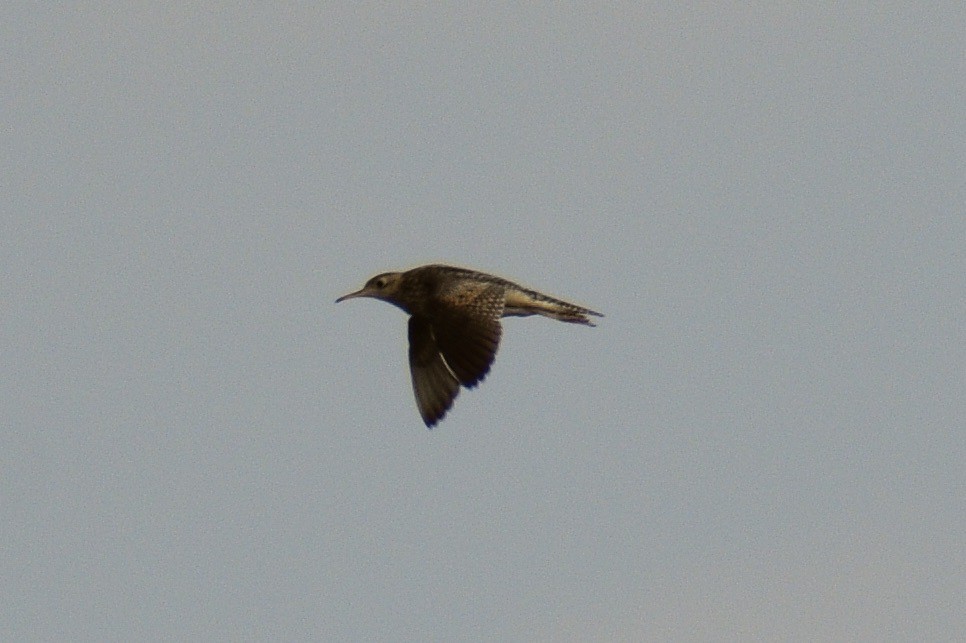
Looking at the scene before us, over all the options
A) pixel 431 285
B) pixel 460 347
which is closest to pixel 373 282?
pixel 431 285

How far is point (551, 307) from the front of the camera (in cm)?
3184

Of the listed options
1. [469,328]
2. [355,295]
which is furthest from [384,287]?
[469,328]

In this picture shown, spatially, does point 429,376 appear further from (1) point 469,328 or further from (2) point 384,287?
(1) point 469,328

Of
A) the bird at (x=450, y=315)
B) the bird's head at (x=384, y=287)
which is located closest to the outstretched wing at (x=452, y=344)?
the bird at (x=450, y=315)

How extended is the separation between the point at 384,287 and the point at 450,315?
2.62 m

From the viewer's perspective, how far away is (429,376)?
3130 centimetres

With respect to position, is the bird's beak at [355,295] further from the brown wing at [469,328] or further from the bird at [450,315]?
the brown wing at [469,328]

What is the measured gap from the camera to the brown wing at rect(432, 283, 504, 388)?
94.0 feet

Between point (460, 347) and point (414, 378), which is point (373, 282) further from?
point (460, 347)

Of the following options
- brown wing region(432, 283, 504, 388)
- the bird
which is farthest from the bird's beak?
brown wing region(432, 283, 504, 388)

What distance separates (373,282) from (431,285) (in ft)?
4.65

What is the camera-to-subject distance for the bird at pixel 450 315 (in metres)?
28.9

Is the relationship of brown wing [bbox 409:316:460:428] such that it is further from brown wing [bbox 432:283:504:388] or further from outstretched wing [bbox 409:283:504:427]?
brown wing [bbox 432:283:504:388]

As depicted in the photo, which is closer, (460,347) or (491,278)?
(460,347)
